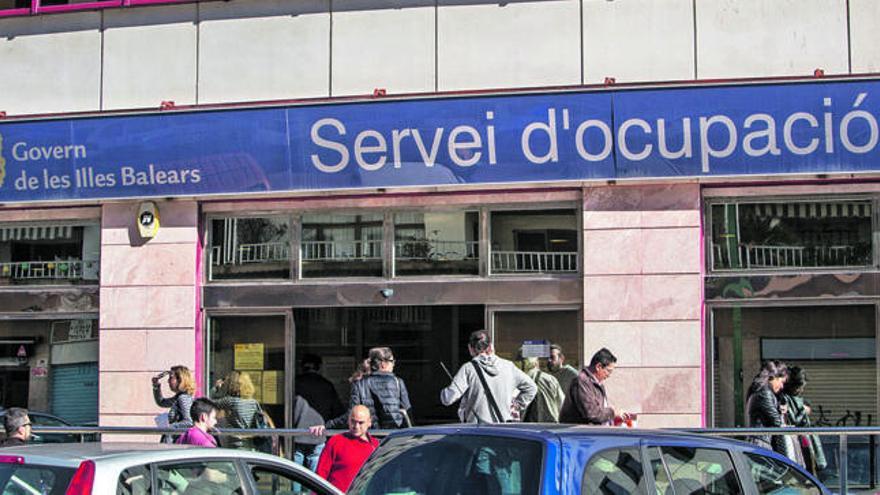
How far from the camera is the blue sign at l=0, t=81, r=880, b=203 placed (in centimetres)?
1337

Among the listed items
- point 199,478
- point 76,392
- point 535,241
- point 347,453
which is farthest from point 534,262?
point 199,478

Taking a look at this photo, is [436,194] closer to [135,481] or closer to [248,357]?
[248,357]

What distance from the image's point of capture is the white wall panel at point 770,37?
13609mm

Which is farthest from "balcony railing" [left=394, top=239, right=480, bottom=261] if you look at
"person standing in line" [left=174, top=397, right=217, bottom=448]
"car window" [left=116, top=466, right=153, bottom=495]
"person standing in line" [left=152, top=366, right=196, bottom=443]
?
"car window" [left=116, top=466, right=153, bottom=495]

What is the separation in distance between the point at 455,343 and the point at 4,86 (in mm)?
6524

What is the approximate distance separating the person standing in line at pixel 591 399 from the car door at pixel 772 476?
9.43 feet

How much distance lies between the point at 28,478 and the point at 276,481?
1.80 meters

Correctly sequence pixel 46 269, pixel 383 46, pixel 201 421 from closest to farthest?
pixel 201 421, pixel 383 46, pixel 46 269

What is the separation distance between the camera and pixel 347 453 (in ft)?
31.3

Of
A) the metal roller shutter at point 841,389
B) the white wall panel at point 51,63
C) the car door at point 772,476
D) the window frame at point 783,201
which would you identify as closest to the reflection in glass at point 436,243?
the window frame at point 783,201

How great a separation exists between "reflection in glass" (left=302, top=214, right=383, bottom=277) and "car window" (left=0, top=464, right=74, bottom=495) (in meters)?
8.39

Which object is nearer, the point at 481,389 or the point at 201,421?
the point at 201,421

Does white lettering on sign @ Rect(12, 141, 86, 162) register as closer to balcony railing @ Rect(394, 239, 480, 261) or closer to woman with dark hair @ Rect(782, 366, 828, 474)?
balcony railing @ Rect(394, 239, 480, 261)

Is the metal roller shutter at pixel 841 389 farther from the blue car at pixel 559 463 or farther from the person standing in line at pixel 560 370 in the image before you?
the blue car at pixel 559 463
